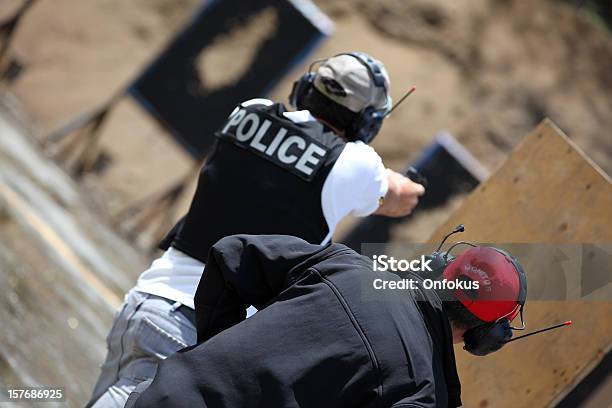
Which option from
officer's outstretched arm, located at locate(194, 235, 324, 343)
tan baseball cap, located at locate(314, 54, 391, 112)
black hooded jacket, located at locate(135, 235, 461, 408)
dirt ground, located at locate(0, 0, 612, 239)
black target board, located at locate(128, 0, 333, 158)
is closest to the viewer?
black hooded jacket, located at locate(135, 235, 461, 408)

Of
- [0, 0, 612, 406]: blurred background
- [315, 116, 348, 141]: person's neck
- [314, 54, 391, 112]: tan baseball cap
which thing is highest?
[314, 54, 391, 112]: tan baseball cap

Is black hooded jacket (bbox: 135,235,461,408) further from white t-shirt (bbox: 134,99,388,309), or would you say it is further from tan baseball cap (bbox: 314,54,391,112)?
tan baseball cap (bbox: 314,54,391,112)

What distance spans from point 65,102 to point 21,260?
375 cm

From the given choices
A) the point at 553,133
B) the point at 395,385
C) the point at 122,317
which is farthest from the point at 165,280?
the point at 553,133

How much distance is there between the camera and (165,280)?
2.64 meters

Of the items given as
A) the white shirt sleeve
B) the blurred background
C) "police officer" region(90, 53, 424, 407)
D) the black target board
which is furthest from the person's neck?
the black target board

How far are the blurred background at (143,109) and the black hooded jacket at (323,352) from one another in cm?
190

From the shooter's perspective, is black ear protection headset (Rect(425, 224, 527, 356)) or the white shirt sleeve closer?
black ear protection headset (Rect(425, 224, 527, 356))

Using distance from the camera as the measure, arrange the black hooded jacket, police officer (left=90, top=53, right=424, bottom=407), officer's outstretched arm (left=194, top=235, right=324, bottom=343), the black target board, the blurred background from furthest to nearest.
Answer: the black target board
the blurred background
police officer (left=90, top=53, right=424, bottom=407)
officer's outstretched arm (left=194, top=235, right=324, bottom=343)
the black hooded jacket

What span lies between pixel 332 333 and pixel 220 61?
467 centimetres

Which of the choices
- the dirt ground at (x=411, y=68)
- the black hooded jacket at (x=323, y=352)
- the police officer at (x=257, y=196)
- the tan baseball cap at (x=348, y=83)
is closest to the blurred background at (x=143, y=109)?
the dirt ground at (x=411, y=68)

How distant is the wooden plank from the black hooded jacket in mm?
956

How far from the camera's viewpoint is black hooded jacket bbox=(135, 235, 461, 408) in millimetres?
1965

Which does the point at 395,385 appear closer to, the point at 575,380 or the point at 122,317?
the point at 122,317
